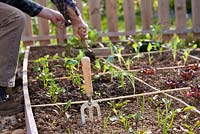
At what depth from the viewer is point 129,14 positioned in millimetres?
5836

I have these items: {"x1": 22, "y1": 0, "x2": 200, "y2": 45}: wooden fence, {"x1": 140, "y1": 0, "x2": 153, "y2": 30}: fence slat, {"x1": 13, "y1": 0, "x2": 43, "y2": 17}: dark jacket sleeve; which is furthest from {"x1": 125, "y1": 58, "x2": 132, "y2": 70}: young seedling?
{"x1": 140, "y1": 0, "x2": 153, "y2": 30}: fence slat

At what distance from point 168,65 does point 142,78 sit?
0.56 metres

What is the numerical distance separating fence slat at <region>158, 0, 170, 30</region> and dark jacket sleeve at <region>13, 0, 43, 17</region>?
2.78m

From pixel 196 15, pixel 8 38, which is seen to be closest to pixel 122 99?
pixel 8 38

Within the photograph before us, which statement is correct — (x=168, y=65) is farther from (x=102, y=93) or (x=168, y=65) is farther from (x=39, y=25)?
(x=39, y=25)

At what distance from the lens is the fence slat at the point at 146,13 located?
579 cm

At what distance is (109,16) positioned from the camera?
583 centimetres

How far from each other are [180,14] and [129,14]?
643 mm

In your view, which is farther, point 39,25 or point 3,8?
point 39,25

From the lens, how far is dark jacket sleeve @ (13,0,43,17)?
3260 mm

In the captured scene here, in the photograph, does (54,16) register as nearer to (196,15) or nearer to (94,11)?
(94,11)

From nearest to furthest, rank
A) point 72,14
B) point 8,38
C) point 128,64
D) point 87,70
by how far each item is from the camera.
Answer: point 87,70 → point 8,38 → point 72,14 → point 128,64

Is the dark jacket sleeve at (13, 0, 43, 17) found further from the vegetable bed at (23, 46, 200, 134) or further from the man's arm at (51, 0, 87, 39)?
the vegetable bed at (23, 46, 200, 134)

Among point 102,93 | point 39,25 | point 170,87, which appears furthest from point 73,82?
point 39,25
